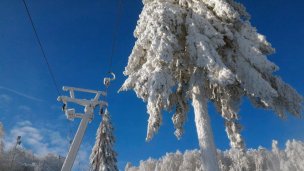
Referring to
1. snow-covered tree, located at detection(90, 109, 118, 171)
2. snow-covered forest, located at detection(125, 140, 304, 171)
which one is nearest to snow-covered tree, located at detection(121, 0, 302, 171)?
snow-covered tree, located at detection(90, 109, 118, 171)

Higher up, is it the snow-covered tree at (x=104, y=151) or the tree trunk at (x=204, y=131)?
the snow-covered tree at (x=104, y=151)

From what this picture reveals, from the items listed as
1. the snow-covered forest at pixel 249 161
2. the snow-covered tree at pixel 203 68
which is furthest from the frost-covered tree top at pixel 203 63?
the snow-covered forest at pixel 249 161

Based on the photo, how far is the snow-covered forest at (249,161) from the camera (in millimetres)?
89875

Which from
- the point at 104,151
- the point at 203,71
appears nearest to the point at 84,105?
the point at 203,71

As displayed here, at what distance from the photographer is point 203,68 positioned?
10938 millimetres

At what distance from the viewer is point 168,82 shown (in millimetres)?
10398

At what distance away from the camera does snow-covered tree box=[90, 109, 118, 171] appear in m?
30.3

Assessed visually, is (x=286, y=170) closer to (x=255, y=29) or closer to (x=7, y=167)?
(x=7, y=167)

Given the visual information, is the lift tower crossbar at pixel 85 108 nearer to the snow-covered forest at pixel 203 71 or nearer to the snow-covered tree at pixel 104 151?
the snow-covered forest at pixel 203 71

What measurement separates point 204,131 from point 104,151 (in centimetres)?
2173

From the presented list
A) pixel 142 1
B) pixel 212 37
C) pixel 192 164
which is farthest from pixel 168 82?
pixel 192 164

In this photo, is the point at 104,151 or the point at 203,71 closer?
the point at 203,71

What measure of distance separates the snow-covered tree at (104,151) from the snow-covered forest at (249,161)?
2153 inches

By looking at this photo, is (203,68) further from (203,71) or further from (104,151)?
(104,151)
